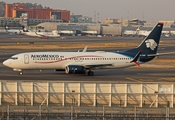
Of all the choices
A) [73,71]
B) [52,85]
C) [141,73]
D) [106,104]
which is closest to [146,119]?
[106,104]

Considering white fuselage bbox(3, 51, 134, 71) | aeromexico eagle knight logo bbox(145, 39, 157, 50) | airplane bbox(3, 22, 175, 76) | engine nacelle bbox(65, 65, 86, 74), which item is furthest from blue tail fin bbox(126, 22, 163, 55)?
engine nacelle bbox(65, 65, 86, 74)

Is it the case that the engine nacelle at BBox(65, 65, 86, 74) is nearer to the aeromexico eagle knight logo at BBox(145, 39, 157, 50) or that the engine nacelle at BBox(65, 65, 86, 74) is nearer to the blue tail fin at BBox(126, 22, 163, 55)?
the blue tail fin at BBox(126, 22, 163, 55)

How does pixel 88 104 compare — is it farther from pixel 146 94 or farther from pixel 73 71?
pixel 73 71

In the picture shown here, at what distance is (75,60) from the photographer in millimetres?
60156

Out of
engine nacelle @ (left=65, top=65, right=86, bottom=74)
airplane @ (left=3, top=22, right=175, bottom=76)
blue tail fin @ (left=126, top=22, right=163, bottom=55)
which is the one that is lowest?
engine nacelle @ (left=65, top=65, right=86, bottom=74)

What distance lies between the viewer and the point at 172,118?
91.9ft

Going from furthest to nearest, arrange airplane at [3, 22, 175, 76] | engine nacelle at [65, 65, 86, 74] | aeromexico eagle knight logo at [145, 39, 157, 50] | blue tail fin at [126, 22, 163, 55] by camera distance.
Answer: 1. aeromexico eagle knight logo at [145, 39, 157, 50]
2. blue tail fin at [126, 22, 163, 55]
3. airplane at [3, 22, 175, 76]
4. engine nacelle at [65, 65, 86, 74]

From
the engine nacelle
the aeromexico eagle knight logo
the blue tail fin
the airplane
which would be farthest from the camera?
the aeromexico eagle knight logo

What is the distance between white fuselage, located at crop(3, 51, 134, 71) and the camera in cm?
5903

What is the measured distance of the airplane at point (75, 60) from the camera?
59.0 m

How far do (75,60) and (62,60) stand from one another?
1852 millimetres

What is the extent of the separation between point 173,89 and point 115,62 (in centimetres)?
2421

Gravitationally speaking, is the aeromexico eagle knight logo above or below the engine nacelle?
above

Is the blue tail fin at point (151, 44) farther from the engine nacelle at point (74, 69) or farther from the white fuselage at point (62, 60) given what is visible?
the engine nacelle at point (74, 69)
